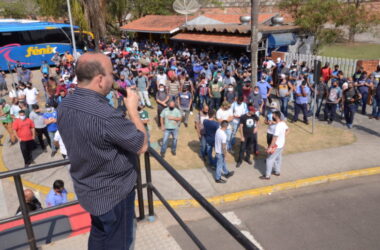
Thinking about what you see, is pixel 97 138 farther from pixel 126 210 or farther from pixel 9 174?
pixel 9 174

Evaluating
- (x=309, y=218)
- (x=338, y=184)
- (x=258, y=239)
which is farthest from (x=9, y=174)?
(x=338, y=184)

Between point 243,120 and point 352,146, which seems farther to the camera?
point 352,146

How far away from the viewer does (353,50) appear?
98.3 feet

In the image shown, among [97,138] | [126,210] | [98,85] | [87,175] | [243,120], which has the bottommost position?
[243,120]

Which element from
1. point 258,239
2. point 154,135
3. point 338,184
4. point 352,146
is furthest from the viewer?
point 154,135

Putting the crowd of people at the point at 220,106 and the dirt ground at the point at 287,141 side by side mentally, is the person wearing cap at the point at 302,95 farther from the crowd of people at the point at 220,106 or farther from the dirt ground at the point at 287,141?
the dirt ground at the point at 287,141

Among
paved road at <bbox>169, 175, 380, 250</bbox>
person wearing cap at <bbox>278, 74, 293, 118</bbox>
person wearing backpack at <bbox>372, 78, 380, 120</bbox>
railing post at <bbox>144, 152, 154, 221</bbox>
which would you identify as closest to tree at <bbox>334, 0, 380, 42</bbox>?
person wearing backpack at <bbox>372, 78, 380, 120</bbox>

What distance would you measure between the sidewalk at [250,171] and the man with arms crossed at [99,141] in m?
5.46

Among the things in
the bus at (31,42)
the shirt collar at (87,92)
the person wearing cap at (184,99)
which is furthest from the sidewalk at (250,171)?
the bus at (31,42)

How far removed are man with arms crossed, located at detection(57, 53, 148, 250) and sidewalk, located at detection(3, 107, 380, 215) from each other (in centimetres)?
546

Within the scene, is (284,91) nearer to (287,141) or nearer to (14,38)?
(287,141)

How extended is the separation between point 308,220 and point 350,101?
20.3ft

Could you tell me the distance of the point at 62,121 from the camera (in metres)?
2.04

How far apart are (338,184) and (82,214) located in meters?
6.31
